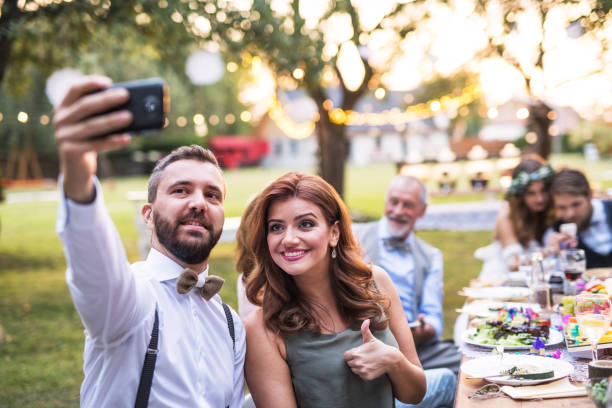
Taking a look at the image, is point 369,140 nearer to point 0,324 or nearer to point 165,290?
point 0,324

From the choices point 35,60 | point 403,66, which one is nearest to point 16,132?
point 35,60

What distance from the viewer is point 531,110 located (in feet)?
30.5

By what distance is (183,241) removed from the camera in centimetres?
203

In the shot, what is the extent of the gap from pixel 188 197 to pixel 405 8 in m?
8.14

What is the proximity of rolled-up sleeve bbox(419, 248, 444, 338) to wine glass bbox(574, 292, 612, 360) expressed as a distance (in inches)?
57.9

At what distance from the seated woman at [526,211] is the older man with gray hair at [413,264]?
143 centimetres

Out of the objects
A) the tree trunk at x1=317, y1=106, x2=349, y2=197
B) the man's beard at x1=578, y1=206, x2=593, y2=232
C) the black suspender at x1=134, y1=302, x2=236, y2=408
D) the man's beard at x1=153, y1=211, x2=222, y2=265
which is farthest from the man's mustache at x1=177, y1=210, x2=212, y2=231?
the tree trunk at x1=317, y1=106, x2=349, y2=197

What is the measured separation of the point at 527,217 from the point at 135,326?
180 inches

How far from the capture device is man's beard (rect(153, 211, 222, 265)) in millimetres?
2031

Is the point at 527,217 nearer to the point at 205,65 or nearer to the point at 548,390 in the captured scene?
the point at 548,390

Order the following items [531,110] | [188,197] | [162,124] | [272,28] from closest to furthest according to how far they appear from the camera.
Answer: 1. [162,124]
2. [188,197]
3. [272,28]
4. [531,110]

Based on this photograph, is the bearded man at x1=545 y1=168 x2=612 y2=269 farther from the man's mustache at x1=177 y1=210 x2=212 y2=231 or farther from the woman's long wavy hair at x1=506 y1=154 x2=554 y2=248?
the man's mustache at x1=177 y1=210 x2=212 y2=231

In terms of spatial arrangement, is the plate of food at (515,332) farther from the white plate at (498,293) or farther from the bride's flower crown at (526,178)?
the bride's flower crown at (526,178)

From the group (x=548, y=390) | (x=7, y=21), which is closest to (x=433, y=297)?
(x=548, y=390)
